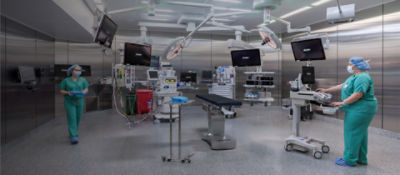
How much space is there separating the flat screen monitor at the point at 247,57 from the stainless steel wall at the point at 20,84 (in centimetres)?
515

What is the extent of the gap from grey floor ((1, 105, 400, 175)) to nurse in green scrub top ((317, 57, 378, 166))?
8.3 inches

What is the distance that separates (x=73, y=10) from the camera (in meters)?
3.99

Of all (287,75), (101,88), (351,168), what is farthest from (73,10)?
(287,75)

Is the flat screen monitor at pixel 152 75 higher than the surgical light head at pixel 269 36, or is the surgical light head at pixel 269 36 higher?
the surgical light head at pixel 269 36

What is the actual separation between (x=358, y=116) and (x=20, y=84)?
604 centimetres

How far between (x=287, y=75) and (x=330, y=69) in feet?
6.97

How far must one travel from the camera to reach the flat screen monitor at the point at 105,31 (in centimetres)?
371

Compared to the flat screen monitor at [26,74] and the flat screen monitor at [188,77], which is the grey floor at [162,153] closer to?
the flat screen monitor at [26,74]

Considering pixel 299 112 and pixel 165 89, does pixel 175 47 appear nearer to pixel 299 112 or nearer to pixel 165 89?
pixel 165 89

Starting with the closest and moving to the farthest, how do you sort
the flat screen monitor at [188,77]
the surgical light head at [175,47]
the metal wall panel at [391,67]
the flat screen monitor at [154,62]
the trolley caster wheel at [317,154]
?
the trolley caster wheel at [317,154] → the metal wall panel at [391,67] → the surgical light head at [175,47] → the flat screen monitor at [154,62] → the flat screen monitor at [188,77]

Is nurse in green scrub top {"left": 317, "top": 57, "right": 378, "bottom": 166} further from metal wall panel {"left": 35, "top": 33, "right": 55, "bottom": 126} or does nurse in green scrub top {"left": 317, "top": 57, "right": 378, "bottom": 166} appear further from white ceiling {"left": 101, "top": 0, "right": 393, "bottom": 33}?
metal wall panel {"left": 35, "top": 33, "right": 55, "bottom": 126}

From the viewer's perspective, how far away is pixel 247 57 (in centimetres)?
643

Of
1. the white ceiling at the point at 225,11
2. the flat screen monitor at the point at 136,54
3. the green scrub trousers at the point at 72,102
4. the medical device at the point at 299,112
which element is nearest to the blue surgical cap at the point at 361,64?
the medical device at the point at 299,112

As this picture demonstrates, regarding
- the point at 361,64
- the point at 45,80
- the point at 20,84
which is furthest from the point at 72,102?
the point at 361,64
